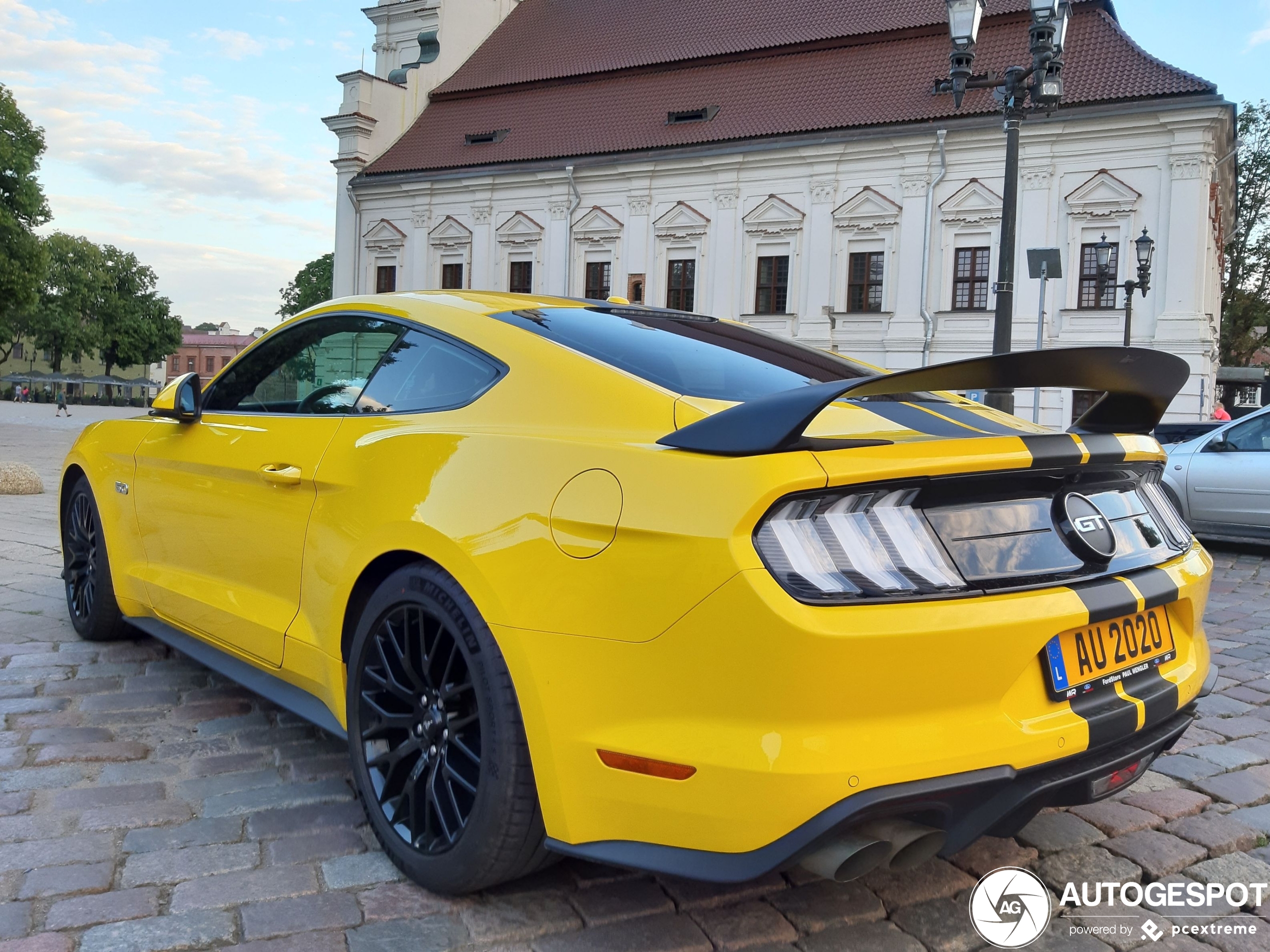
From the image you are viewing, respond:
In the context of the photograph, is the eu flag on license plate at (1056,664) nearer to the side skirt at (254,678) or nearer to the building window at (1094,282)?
the side skirt at (254,678)

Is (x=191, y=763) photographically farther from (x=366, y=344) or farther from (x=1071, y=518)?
(x=1071, y=518)

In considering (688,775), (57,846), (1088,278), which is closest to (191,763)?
(57,846)

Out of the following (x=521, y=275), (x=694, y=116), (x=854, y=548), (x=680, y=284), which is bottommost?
(x=854, y=548)

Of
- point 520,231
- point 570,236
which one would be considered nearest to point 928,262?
point 570,236

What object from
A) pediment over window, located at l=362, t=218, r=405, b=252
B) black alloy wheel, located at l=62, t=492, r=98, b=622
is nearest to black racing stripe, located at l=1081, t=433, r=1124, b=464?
black alloy wheel, located at l=62, t=492, r=98, b=622

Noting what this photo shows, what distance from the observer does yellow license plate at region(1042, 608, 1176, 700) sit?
6.84 feet

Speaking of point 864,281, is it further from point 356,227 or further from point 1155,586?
point 1155,586

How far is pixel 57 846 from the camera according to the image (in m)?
2.65

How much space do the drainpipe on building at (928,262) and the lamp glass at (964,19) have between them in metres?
21.9

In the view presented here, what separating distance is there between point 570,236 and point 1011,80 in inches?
1154

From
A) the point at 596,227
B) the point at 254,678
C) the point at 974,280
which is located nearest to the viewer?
the point at 254,678

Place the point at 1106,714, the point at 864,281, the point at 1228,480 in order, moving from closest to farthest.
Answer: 1. the point at 1106,714
2. the point at 1228,480
3. the point at 864,281

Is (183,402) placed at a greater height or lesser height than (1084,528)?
greater

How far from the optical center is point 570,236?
129ft
